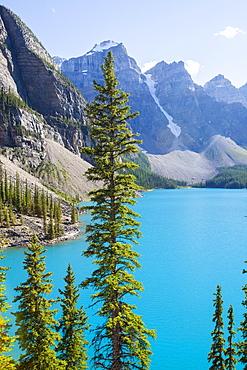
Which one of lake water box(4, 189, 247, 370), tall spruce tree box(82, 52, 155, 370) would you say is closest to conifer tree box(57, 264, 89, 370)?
tall spruce tree box(82, 52, 155, 370)

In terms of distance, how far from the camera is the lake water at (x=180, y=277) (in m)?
29.6

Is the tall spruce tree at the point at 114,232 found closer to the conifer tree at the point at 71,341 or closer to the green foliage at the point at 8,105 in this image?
the conifer tree at the point at 71,341

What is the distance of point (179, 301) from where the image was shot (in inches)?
1539

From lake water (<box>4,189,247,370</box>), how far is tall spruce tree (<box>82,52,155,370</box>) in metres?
13.4

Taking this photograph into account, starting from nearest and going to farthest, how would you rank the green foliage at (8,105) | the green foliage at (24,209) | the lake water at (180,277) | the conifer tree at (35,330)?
the conifer tree at (35,330) → the lake water at (180,277) → the green foliage at (24,209) → the green foliage at (8,105)

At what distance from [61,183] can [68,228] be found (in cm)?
6819

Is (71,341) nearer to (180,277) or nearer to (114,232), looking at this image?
(114,232)

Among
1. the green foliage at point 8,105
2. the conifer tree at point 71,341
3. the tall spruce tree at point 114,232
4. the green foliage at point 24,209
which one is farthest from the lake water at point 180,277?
the green foliage at point 8,105

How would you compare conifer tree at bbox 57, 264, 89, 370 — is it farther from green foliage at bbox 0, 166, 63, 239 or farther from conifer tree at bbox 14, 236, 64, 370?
green foliage at bbox 0, 166, 63, 239

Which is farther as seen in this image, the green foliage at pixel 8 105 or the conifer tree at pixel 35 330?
the green foliage at pixel 8 105

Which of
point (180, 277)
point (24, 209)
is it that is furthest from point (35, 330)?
point (24, 209)

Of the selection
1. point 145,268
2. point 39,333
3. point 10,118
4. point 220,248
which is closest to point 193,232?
point 220,248

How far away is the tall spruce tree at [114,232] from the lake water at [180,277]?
44.1 feet

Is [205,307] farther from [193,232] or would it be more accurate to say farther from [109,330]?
[193,232]
